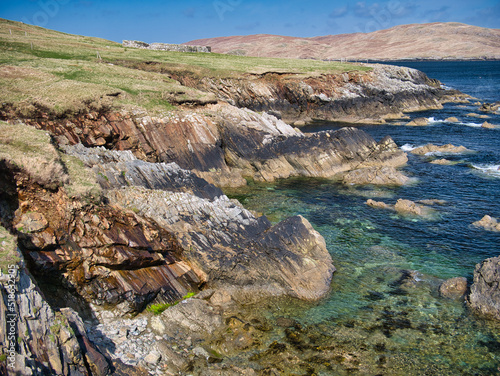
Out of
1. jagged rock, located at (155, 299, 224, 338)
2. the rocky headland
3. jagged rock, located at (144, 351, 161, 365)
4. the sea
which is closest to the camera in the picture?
the rocky headland

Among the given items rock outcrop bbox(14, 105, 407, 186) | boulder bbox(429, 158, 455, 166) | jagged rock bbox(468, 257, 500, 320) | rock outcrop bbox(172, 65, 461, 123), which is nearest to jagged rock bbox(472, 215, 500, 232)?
jagged rock bbox(468, 257, 500, 320)

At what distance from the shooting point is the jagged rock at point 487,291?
18.4 m

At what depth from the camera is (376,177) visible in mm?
38375

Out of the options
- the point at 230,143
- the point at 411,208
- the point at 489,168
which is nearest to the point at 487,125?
the point at 489,168

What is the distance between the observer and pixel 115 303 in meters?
17.7

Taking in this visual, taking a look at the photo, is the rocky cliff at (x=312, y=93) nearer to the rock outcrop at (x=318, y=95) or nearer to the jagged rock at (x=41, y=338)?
the rock outcrop at (x=318, y=95)

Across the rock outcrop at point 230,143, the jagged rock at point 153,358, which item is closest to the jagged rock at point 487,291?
the jagged rock at point 153,358

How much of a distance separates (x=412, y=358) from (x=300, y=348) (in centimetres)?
463

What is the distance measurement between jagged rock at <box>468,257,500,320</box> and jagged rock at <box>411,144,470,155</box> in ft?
105

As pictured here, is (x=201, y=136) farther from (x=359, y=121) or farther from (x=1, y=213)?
(x=359, y=121)

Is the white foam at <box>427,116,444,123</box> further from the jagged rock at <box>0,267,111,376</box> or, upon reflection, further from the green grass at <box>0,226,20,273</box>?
the green grass at <box>0,226,20,273</box>

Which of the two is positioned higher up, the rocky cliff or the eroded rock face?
the rocky cliff

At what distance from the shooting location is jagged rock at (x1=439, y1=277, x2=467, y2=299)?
65.4 ft

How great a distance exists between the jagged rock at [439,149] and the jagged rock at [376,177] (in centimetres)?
1228
